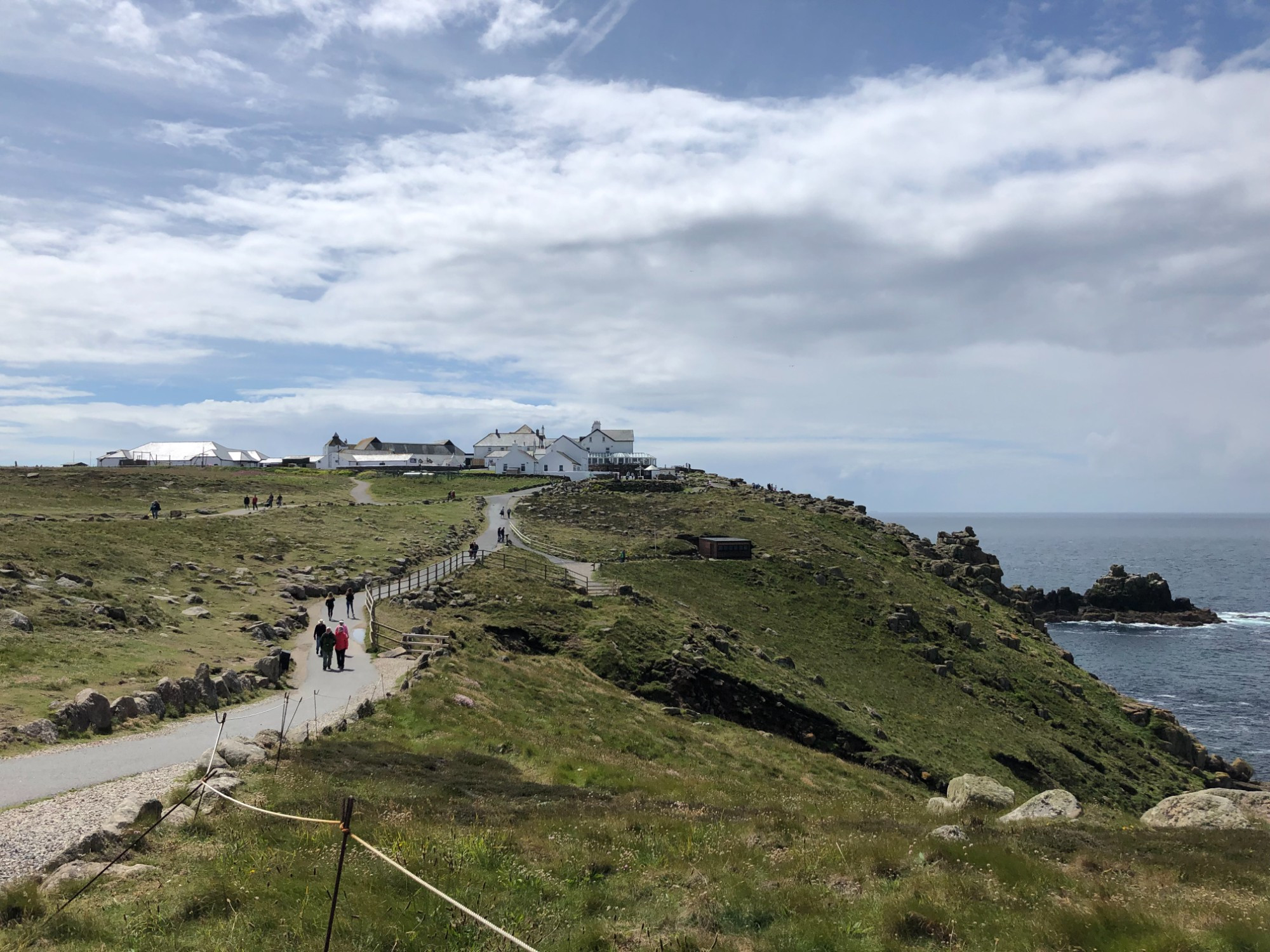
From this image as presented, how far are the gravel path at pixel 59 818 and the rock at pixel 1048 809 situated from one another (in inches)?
674

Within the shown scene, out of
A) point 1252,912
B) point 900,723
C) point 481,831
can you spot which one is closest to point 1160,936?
point 1252,912

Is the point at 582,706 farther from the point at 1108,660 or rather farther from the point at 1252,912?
the point at 1108,660

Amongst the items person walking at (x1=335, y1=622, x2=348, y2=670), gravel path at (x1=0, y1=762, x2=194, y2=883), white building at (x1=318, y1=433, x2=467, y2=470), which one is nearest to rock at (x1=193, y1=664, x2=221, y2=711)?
person walking at (x1=335, y1=622, x2=348, y2=670)

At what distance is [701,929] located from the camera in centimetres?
1028

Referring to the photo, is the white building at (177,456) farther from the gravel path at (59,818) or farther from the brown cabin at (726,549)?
the gravel path at (59,818)

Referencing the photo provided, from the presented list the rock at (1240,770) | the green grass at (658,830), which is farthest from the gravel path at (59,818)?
the rock at (1240,770)

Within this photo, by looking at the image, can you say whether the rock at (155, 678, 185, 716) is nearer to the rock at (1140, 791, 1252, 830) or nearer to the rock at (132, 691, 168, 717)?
the rock at (132, 691, 168, 717)

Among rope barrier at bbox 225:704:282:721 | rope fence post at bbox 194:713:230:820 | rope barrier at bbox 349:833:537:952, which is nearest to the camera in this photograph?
rope barrier at bbox 349:833:537:952

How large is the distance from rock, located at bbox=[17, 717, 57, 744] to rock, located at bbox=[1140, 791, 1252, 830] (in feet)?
81.5

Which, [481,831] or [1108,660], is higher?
[481,831]

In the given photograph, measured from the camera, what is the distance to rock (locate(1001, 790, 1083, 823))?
56.3ft

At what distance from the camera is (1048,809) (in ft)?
58.6

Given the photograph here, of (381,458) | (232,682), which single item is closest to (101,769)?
(232,682)

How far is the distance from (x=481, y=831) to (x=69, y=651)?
1851 cm
